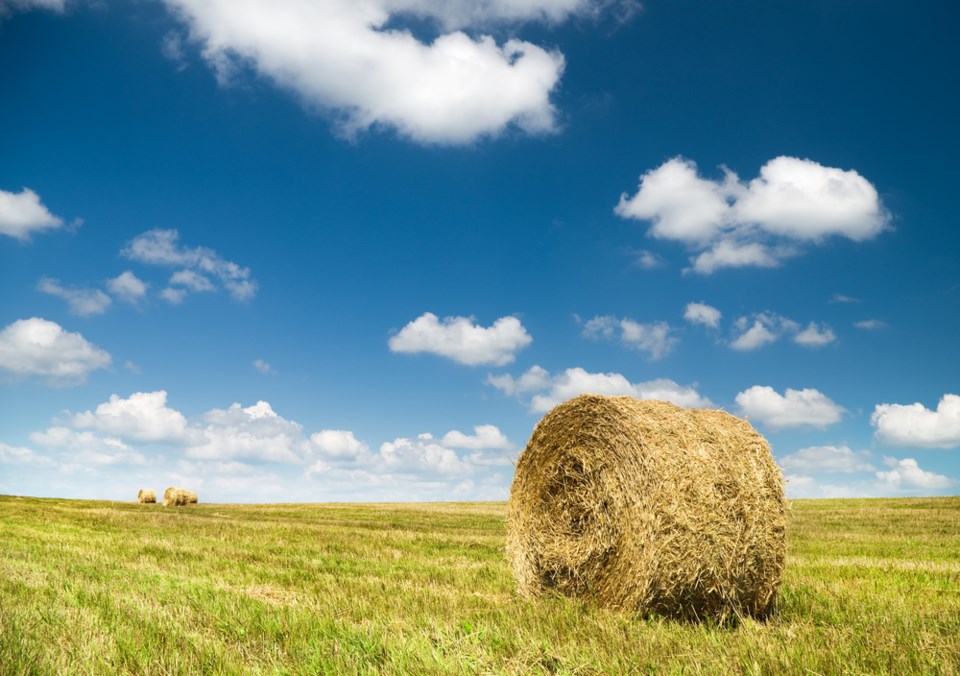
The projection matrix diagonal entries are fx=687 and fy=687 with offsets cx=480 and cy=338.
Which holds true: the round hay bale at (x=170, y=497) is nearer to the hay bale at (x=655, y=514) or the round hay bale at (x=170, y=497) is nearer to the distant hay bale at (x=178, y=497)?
the distant hay bale at (x=178, y=497)

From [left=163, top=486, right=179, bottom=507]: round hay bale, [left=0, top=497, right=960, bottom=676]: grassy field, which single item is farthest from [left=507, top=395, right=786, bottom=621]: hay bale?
[left=163, top=486, right=179, bottom=507]: round hay bale

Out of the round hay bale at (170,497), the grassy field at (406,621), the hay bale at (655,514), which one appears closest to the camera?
the grassy field at (406,621)

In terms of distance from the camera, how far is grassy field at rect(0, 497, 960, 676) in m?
5.00

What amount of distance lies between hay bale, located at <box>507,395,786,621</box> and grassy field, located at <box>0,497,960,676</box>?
0.40 m

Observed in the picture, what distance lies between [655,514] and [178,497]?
140ft

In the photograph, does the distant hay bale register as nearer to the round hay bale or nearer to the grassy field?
the round hay bale

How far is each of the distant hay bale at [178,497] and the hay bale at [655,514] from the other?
→ 131ft

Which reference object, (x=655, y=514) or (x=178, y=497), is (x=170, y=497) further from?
(x=655, y=514)

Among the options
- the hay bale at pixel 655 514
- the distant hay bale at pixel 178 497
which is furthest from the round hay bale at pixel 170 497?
the hay bale at pixel 655 514

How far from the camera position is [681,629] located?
6.62 m

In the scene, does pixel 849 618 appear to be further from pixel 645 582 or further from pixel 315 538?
pixel 315 538

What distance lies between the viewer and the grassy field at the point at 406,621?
16.4ft

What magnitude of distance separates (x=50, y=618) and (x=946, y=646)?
7.73m

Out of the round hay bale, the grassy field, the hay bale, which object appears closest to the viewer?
the grassy field
